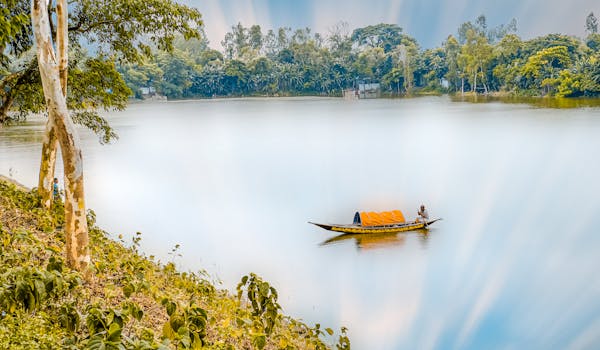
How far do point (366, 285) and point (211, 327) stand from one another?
630cm

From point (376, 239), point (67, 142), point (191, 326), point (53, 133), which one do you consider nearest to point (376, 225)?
point (376, 239)

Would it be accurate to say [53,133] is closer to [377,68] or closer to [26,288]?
[26,288]

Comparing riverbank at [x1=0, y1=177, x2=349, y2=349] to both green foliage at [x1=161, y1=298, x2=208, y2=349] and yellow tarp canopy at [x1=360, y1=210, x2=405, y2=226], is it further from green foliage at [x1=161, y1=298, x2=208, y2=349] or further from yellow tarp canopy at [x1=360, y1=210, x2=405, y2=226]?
yellow tarp canopy at [x1=360, y1=210, x2=405, y2=226]

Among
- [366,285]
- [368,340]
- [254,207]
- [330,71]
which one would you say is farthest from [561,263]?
[330,71]

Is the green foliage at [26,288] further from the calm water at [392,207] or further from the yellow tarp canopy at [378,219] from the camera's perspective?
the yellow tarp canopy at [378,219]

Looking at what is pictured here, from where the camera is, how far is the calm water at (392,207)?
36.2ft

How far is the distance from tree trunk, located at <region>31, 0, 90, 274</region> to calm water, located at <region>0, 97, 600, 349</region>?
197 inches

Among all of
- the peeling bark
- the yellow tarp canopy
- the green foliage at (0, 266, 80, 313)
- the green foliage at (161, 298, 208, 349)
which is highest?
the peeling bark

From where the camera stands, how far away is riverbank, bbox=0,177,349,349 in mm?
4441

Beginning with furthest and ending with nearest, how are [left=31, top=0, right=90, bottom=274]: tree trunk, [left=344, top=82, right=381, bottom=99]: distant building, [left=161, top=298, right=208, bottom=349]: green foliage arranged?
[left=344, top=82, right=381, bottom=99]: distant building < [left=31, top=0, right=90, bottom=274]: tree trunk < [left=161, top=298, right=208, bottom=349]: green foliage

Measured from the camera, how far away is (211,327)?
6.61 m

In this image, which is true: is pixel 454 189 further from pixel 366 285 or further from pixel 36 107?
pixel 36 107

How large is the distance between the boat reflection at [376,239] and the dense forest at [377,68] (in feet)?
176

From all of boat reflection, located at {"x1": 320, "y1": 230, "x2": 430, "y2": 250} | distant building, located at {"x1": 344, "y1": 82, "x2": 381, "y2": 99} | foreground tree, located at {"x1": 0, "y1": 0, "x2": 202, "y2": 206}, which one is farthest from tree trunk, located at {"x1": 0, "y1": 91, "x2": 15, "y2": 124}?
distant building, located at {"x1": 344, "y1": 82, "x2": 381, "y2": 99}
